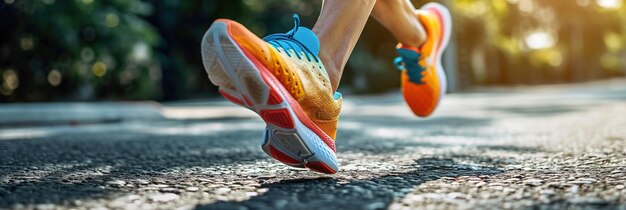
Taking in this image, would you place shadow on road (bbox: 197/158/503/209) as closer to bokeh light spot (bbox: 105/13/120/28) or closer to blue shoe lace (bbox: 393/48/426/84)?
blue shoe lace (bbox: 393/48/426/84)

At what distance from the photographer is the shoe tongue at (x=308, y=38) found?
173 centimetres

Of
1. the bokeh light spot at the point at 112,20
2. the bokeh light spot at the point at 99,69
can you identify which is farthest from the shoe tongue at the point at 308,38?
the bokeh light spot at the point at 99,69

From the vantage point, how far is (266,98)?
1.48m

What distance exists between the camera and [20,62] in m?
7.79

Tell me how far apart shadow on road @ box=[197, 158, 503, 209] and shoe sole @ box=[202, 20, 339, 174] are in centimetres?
7

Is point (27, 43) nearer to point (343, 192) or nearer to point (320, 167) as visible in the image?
point (320, 167)

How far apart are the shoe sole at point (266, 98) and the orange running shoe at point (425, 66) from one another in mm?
998

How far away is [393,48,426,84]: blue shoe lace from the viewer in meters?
2.55

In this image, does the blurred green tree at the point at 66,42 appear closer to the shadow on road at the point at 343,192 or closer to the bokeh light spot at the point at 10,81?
the bokeh light spot at the point at 10,81

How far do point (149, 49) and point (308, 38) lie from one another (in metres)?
6.82

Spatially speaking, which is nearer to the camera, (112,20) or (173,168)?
(173,168)

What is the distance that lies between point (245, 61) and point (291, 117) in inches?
6.4

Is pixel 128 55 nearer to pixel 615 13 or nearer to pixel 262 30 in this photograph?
pixel 262 30

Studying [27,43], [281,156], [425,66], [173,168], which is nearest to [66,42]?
[27,43]
